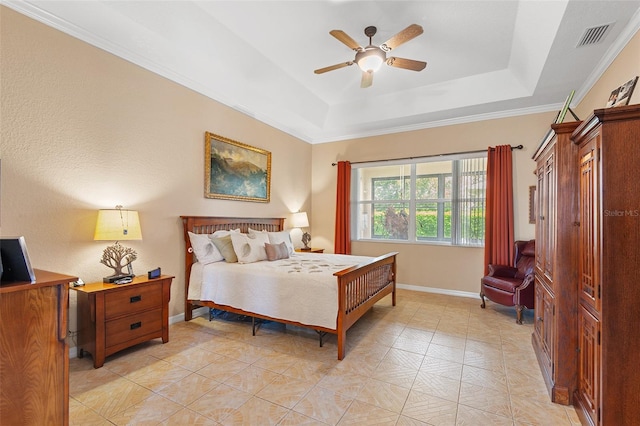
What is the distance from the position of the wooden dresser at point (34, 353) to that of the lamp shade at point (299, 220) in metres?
4.12

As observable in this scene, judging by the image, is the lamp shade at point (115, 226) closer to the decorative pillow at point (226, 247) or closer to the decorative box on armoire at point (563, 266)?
the decorative pillow at point (226, 247)

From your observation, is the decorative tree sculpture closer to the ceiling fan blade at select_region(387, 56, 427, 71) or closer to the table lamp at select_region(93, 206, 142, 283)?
the table lamp at select_region(93, 206, 142, 283)

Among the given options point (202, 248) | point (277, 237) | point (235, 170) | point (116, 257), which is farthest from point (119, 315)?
point (235, 170)

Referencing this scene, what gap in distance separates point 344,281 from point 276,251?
145 centimetres

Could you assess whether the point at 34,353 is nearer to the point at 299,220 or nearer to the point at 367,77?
the point at 367,77

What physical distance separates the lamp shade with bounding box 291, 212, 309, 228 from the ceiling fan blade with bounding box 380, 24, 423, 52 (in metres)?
3.42

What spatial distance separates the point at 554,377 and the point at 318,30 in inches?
151

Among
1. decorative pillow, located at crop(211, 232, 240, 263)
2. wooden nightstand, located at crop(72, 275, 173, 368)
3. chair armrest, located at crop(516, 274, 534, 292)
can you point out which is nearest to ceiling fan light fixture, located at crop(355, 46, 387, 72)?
decorative pillow, located at crop(211, 232, 240, 263)

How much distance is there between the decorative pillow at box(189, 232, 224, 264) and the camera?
3.57 meters

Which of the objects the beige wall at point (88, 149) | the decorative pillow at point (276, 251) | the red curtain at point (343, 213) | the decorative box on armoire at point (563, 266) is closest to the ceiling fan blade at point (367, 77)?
the decorative box on armoire at point (563, 266)

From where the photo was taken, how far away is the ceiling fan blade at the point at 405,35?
2396 mm

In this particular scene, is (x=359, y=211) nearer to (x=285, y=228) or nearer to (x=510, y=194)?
(x=285, y=228)

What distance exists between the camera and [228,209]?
170 inches

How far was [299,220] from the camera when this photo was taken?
557 cm
